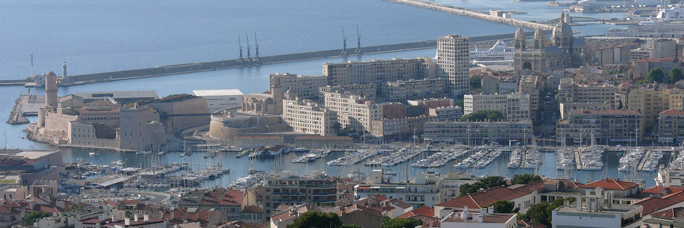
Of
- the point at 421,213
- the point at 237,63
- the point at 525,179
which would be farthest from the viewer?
the point at 237,63

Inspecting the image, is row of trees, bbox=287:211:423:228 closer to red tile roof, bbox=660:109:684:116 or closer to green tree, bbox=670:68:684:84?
red tile roof, bbox=660:109:684:116

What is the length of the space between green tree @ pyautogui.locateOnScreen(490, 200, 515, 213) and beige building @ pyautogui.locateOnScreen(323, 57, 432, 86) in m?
33.3

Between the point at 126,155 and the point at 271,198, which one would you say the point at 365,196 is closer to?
the point at 271,198

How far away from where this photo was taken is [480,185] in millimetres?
24734

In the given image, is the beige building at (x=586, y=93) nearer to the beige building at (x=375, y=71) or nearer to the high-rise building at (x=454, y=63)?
the high-rise building at (x=454, y=63)

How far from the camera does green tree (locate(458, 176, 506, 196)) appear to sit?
24.3 m

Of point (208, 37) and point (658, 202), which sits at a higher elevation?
point (208, 37)

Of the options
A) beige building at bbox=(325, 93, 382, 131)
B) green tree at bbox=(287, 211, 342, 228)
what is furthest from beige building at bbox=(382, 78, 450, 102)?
green tree at bbox=(287, 211, 342, 228)

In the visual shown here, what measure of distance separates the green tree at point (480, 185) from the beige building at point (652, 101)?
21336 mm

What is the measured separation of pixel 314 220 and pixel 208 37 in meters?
81.3

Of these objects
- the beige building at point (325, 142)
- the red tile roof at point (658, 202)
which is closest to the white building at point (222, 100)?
the beige building at point (325, 142)

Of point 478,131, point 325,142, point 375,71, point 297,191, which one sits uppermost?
point 375,71

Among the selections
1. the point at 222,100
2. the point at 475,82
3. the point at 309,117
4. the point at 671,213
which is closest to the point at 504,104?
the point at 309,117

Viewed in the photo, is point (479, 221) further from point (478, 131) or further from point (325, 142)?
point (478, 131)
